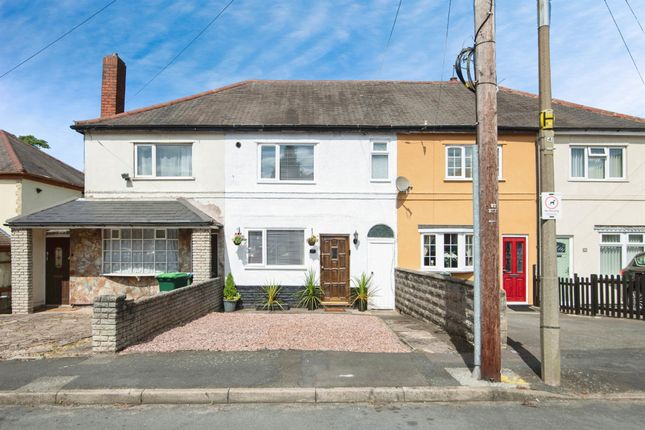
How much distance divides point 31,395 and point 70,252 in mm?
8686

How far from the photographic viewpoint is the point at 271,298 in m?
12.8

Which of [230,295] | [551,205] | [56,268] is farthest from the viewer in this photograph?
[56,268]

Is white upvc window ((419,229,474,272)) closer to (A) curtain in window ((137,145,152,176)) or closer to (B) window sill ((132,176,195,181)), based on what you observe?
(B) window sill ((132,176,195,181))

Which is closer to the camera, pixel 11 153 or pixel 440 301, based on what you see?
pixel 440 301

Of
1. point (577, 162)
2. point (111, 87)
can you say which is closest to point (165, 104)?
point (111, 87)

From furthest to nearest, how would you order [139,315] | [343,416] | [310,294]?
[310,294] < [139,315] < [343,416]

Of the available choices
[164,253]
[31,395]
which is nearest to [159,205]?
[164,253]

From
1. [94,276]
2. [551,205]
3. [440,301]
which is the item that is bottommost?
[440,301]

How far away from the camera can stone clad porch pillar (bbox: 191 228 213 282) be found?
12.0m

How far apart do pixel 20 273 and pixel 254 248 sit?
6.57 m

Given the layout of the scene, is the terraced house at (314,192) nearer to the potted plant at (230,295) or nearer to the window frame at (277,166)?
the window frame at (277,166)

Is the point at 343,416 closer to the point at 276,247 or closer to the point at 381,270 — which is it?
the point at 381,270

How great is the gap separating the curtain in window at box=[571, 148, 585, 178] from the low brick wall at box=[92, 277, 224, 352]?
12.3 m

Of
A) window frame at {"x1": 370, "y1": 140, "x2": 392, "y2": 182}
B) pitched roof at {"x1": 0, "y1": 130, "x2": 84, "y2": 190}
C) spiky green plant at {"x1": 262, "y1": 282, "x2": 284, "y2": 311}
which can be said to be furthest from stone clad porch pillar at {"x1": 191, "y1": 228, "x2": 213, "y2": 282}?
pitched roof at {"x1": 0, "y1": 130, "x2": 84, "y2": 190}
